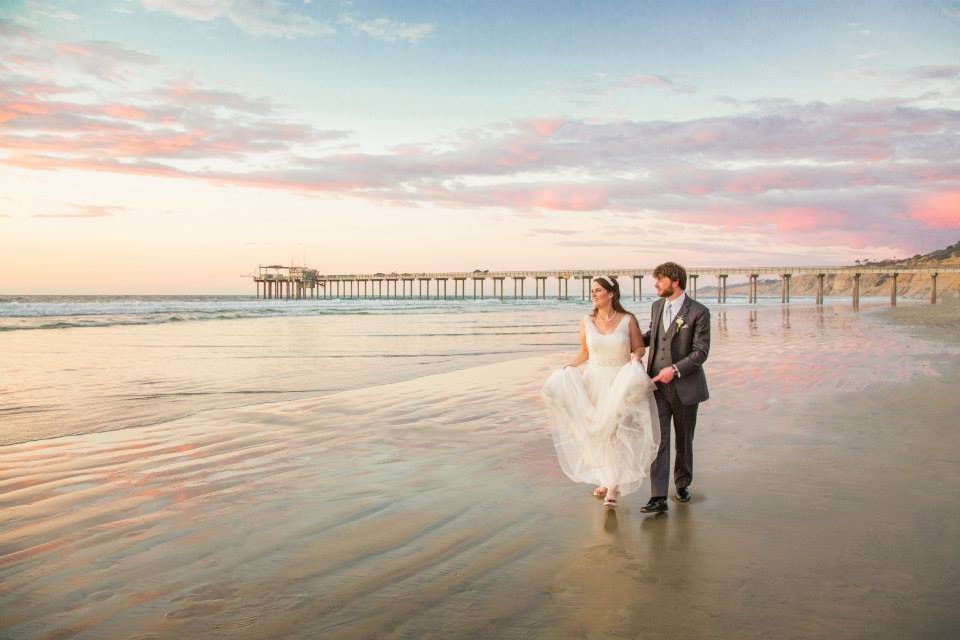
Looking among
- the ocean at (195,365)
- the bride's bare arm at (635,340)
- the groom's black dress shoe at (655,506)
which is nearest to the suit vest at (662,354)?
the bride's bare arm at (635,340)

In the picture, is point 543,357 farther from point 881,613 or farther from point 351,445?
point 881,613

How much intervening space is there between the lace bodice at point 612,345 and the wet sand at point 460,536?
115 centimetres

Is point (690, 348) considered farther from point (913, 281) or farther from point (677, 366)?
point (913, 281)

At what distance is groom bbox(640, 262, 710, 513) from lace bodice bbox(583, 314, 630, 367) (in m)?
0.25

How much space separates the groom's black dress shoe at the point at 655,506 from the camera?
5367 mm

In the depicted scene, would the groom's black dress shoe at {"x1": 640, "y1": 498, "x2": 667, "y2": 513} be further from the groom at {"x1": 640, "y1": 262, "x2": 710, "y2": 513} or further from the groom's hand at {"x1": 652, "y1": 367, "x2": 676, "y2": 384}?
the groom's hand at {"x1": 652, "y1": 367, "x2": 676, "y2": 384}

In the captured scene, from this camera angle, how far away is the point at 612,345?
18.9ft

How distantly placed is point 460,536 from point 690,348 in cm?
238

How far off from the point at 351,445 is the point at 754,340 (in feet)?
60.2

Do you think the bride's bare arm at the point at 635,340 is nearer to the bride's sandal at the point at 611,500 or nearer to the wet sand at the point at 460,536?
the bride's sandal at the point at 611,500

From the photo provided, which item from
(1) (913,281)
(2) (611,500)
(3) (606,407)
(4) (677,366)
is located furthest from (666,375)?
(1) (913,281)

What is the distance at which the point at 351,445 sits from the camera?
7.75m

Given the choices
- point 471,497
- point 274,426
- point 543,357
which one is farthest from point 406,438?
point 543,357

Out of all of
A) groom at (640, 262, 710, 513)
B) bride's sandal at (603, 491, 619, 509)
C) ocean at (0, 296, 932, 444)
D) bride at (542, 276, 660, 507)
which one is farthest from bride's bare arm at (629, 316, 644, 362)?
ocean at (0, 296, 932, 444)
